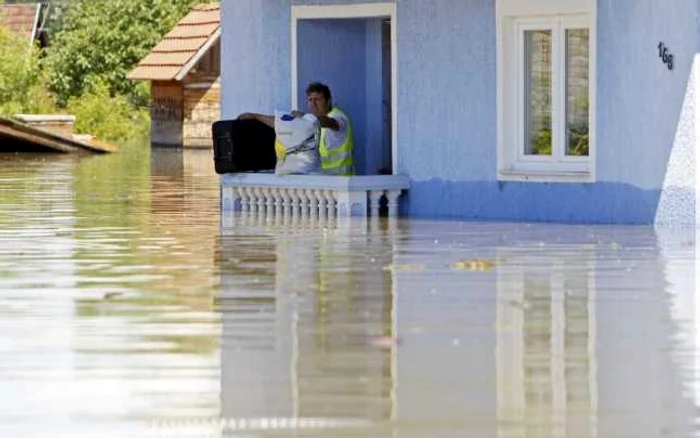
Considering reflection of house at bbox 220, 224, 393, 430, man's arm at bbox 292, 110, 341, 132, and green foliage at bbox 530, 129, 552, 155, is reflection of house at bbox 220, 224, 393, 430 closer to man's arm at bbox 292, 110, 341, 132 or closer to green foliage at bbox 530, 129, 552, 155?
green foliage at bbox 530, 129, 552, 155

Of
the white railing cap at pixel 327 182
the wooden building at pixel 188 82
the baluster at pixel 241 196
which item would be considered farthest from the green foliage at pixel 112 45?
the white railing cap at pixel 327 182

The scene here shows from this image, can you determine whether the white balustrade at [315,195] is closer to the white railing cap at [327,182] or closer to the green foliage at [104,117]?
the white railing cap at [327,182]

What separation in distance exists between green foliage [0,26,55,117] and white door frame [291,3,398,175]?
31135mm

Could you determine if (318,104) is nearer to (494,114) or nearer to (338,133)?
(338,133)

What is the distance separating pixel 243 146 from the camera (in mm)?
22531

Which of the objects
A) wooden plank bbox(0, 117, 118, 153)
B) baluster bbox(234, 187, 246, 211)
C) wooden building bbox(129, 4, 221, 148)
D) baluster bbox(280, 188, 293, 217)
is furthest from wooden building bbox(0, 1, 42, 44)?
baluster bbox(280, 188, 293, 217)

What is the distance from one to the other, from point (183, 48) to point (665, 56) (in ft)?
111

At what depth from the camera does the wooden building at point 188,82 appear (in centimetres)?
5162

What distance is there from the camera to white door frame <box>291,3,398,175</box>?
71.4 feet

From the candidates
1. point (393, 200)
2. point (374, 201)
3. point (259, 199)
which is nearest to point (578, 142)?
point (393, 200)

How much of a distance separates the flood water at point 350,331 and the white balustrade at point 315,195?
1259mm

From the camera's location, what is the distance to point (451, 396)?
32.1ft

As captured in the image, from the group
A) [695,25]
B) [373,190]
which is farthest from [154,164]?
[695,25]

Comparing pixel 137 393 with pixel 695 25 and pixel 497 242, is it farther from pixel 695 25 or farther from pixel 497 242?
pixel 695 25
